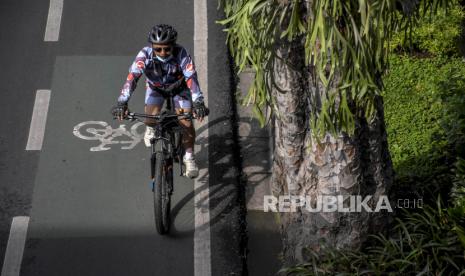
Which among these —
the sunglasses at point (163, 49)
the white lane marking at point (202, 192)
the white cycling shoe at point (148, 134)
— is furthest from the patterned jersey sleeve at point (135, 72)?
A: the white lane marking at point (202, 192)

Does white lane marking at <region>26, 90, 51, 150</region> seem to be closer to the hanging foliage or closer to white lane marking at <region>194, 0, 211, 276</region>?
white lane marking at <region>194, 0, 211, 276</region>

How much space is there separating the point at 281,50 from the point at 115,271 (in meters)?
3.30

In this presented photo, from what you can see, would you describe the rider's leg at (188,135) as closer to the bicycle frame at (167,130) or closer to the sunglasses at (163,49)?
the bicycle frame at (167,130)

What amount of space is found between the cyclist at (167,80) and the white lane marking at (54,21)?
328cm

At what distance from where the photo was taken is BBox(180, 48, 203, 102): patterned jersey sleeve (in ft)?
29.1

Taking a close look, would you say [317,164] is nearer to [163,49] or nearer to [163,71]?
[163,49]

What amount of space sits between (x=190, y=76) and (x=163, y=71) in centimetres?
40

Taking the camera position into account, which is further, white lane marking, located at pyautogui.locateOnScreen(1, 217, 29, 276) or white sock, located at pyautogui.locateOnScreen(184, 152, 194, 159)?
white sock, located at pyautogui.locateOnScreen(184, 152, 194, 159)

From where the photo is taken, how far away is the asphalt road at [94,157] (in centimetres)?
912

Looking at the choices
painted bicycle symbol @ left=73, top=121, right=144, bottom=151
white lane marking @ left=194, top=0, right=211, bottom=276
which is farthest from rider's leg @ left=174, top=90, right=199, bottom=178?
painted bicycle symbol @ left=73, top=121, right=144, bottom=151

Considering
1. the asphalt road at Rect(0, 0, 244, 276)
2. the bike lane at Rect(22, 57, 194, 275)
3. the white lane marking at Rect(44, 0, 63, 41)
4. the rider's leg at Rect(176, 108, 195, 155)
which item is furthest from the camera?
the white lane marking at Rect(44, 0, 63, 41)

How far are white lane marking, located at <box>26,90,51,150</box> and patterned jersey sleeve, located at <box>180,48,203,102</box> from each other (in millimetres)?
2551

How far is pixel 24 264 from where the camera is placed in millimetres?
8961

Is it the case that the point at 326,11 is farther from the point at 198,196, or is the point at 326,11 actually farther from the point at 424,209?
the point at 198,196
